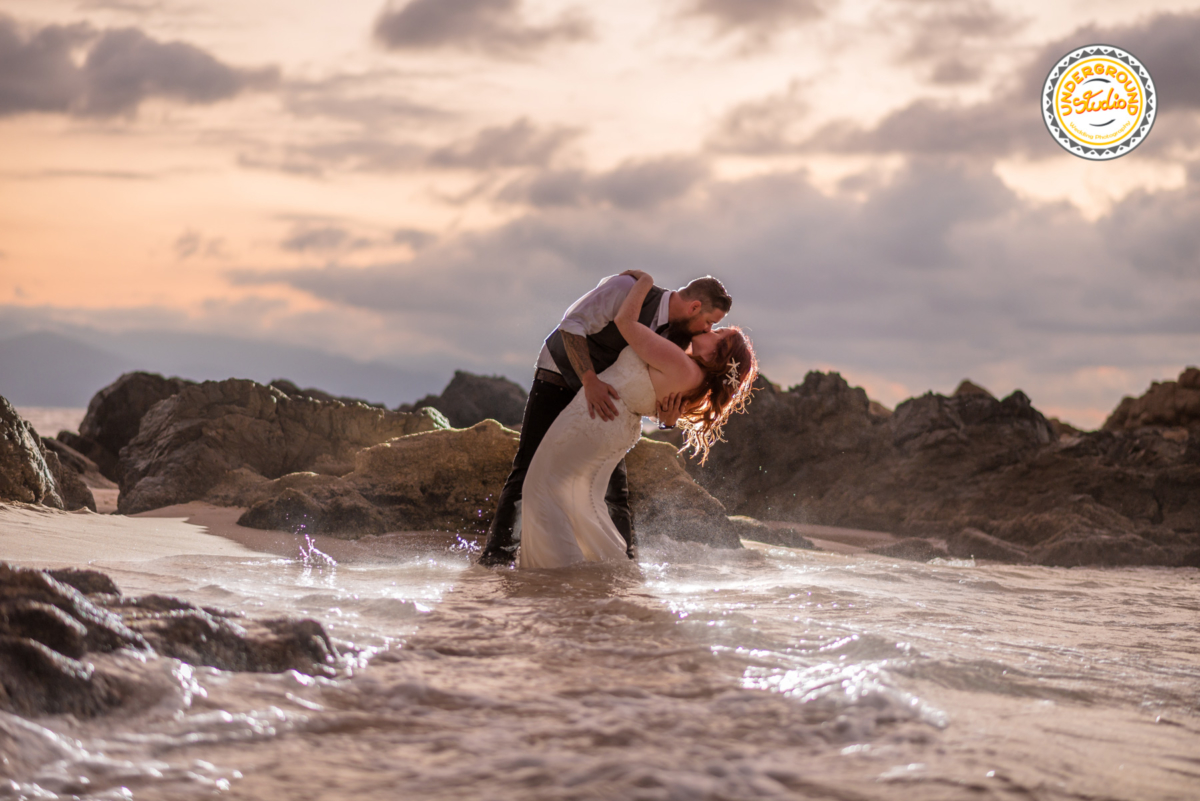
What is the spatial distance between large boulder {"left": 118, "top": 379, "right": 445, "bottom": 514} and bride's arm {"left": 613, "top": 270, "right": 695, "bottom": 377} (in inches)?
223

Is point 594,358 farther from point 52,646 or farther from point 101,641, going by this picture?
point 52,646

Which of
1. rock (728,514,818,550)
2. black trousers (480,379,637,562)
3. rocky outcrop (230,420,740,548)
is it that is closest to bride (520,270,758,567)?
black trousers (480,379,637,562)

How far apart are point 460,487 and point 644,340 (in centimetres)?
377

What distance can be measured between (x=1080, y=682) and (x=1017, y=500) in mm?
9709

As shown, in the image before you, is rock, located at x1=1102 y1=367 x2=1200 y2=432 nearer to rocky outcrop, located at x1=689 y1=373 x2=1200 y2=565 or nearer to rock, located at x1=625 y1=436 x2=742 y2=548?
rocky outcrop, located at x1=689 y1=373 x2=1200 y2=565

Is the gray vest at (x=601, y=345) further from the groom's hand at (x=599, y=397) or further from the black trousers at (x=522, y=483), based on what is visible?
the groom's hand at (x=599, y=397)

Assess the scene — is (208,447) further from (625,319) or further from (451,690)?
(451,690)

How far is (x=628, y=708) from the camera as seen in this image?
8.93 feet

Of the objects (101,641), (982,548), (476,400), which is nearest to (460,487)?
(101,641)

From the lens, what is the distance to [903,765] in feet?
7.85

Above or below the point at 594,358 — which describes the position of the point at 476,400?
above

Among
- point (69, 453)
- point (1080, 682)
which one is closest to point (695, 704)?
point (1080, 682)

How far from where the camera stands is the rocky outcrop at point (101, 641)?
2400 millimetres

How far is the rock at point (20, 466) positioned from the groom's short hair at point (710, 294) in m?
5.46
